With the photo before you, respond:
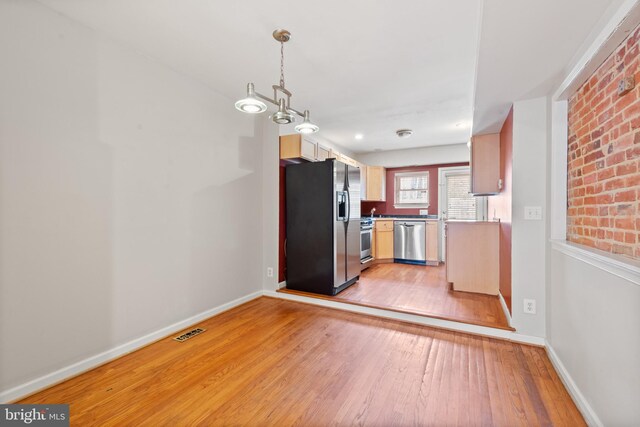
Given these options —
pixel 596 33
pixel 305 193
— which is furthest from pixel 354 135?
pixel 596 33

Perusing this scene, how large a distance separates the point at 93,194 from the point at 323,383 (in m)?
2.16

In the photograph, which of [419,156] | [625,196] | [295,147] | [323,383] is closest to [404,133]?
[419,156]

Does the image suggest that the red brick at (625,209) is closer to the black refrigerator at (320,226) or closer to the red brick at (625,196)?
the red brick at (625,196)

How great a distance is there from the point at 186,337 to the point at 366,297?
6.66 ft

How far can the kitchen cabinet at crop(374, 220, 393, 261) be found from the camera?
5656 millimetres

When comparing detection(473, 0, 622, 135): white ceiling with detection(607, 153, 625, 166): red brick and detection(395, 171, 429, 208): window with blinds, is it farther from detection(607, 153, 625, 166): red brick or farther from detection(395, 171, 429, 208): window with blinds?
detection(395, 171, 429, 208): window with blinds

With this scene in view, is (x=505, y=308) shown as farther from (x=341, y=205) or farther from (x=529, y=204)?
(x=341, y=205)

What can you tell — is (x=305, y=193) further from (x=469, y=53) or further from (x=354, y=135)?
(x=469, y=53)

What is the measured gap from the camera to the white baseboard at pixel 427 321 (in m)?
2.42

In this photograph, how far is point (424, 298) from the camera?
11.1 ft

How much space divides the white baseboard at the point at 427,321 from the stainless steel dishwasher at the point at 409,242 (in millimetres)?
2887

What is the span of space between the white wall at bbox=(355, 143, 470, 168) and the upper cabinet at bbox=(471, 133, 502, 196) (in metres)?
2.16

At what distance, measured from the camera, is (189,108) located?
273cm

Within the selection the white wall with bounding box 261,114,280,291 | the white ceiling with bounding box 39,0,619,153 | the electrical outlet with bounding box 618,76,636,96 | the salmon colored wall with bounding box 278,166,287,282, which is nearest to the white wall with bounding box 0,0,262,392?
the white ceiling with bounding box 39,0,619,153
